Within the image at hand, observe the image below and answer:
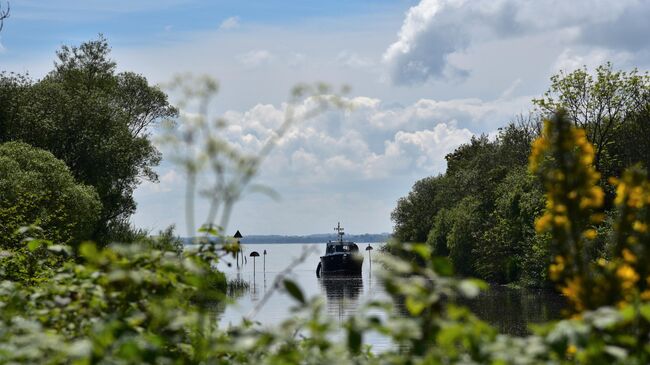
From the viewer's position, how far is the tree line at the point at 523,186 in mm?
45781

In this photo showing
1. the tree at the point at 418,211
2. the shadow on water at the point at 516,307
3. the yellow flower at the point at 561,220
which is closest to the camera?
the yellow flower at the point at 561,220

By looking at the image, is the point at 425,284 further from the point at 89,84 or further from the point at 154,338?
the point at 89,84

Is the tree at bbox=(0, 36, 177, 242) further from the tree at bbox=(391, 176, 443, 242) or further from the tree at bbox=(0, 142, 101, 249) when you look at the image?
the tree at bbox=(391, 176, 443, 242)

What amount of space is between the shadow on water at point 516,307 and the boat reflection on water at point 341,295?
5.00m

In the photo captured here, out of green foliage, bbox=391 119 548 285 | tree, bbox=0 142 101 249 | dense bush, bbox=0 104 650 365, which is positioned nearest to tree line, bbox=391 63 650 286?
green foliage, bbox=391 119 548 285

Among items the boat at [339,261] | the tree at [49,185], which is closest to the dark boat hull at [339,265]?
the boat at [339,261]

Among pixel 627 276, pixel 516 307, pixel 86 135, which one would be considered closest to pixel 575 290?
pixel 627 276

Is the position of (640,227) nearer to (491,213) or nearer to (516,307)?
(516,307)

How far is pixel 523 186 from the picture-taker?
5262cm

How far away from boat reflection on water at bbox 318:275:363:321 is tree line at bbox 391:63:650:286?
4630mm

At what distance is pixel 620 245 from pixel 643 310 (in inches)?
38.4

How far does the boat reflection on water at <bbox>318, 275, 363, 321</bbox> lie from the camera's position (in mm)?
37062

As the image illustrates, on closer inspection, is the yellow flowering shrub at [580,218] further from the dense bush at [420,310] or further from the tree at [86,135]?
the tree at [86,135]

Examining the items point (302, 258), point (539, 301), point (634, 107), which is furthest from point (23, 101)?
point (302, 258)
